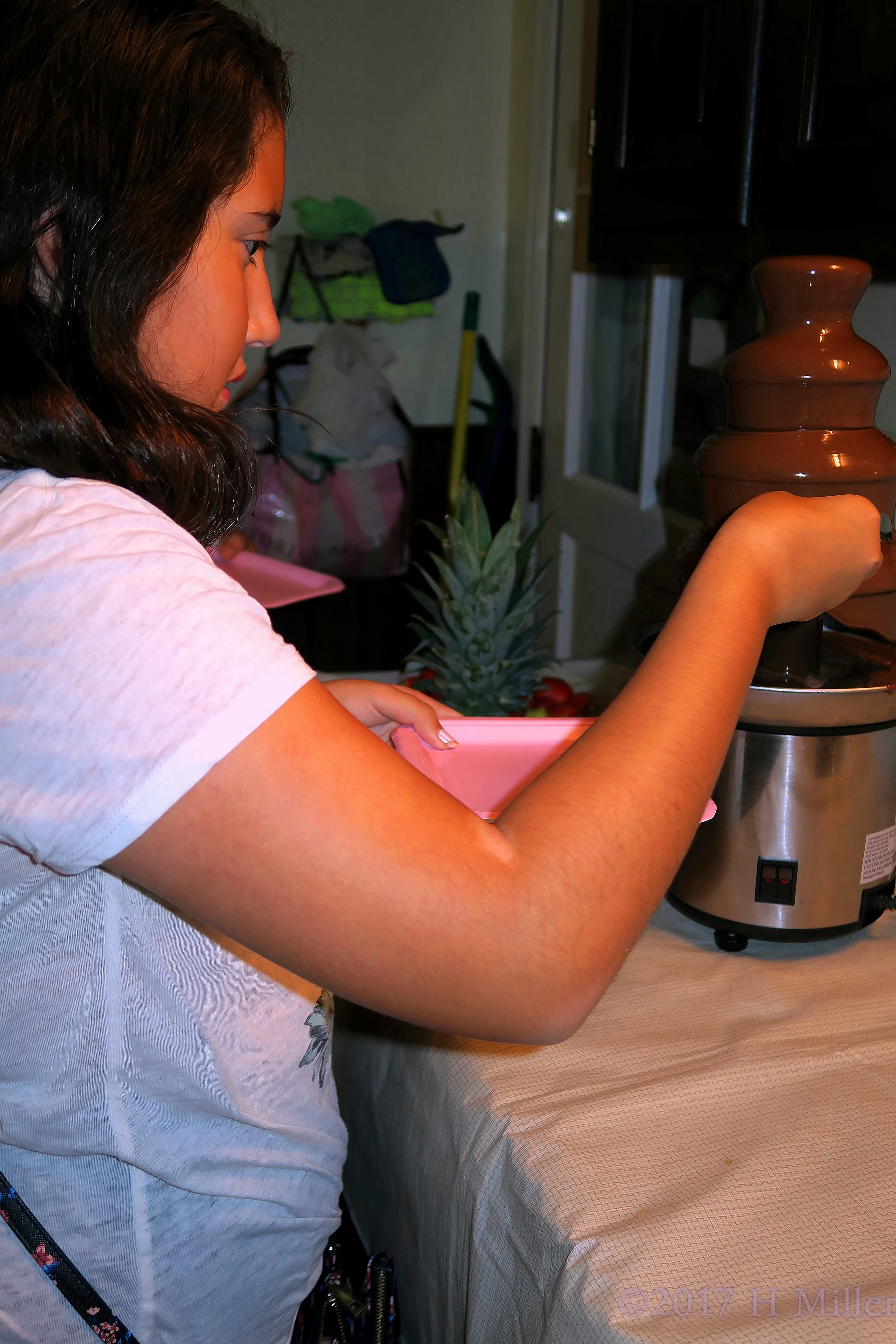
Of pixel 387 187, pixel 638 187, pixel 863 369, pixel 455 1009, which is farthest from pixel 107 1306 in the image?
pixel 387 187

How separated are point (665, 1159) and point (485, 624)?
97 cm

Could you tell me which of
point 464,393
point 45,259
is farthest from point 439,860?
point 464,393

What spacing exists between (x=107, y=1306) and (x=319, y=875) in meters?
0.36

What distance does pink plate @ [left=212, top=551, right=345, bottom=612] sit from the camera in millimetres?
1648

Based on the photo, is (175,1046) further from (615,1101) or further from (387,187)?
(387,187)

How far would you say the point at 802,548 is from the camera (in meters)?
0.70

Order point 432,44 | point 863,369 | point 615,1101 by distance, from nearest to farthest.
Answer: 1. point 615,1101
2. point 863,369
3. point 432,44

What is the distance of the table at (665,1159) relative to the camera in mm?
598

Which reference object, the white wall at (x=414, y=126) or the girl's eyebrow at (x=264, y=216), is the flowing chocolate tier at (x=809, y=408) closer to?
the girl's eyebrow at (x=264, y=216)

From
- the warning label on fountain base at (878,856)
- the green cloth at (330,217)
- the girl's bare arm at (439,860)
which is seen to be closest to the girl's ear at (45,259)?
the girl's bare arm at (439,860)

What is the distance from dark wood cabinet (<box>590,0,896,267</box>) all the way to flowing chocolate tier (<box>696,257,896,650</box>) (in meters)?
0.14

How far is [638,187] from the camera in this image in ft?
4.92

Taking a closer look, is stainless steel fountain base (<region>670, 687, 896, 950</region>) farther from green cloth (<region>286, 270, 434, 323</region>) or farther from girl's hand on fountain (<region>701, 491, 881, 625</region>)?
green cloth (<region>286, 270, 434, 323</region>)

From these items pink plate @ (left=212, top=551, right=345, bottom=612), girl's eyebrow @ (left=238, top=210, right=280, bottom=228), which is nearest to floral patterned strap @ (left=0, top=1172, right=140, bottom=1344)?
girl's eyebrow @ (left=238, top=210, right=280, bottom=228)
